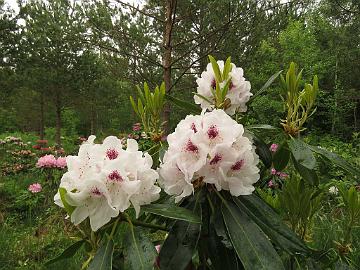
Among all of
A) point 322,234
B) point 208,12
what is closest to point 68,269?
point 322,234

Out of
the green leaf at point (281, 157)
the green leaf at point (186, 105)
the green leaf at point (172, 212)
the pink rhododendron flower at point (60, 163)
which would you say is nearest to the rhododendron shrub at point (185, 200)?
the green leaf at point (172, 212)

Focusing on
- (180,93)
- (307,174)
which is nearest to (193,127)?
(307,174)

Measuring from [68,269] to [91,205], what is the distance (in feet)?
7.26

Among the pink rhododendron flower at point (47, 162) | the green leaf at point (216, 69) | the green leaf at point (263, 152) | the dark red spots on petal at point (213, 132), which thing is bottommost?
the pink rhododendron flower at point (47, 162)

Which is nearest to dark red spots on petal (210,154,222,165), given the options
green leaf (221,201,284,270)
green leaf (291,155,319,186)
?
green leaf (221,201,284,270)

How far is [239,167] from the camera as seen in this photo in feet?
3.03

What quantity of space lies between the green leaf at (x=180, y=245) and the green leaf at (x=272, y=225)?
0.13 m

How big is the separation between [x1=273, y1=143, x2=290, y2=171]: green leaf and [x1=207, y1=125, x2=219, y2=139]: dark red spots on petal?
36cm

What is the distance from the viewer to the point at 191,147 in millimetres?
888

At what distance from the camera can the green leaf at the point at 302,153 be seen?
3.26 feet

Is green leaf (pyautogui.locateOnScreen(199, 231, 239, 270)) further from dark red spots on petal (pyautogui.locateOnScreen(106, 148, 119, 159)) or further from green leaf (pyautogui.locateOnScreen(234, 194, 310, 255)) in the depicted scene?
dark red spots on petal (pyautogui.locateOnScreen(106, 148, 119, 159))

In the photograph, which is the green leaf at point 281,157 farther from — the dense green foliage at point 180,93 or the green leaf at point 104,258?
the green leaf at point 104,258

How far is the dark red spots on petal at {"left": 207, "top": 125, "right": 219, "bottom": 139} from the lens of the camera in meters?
0.90

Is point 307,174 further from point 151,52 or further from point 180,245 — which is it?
point 151,52
